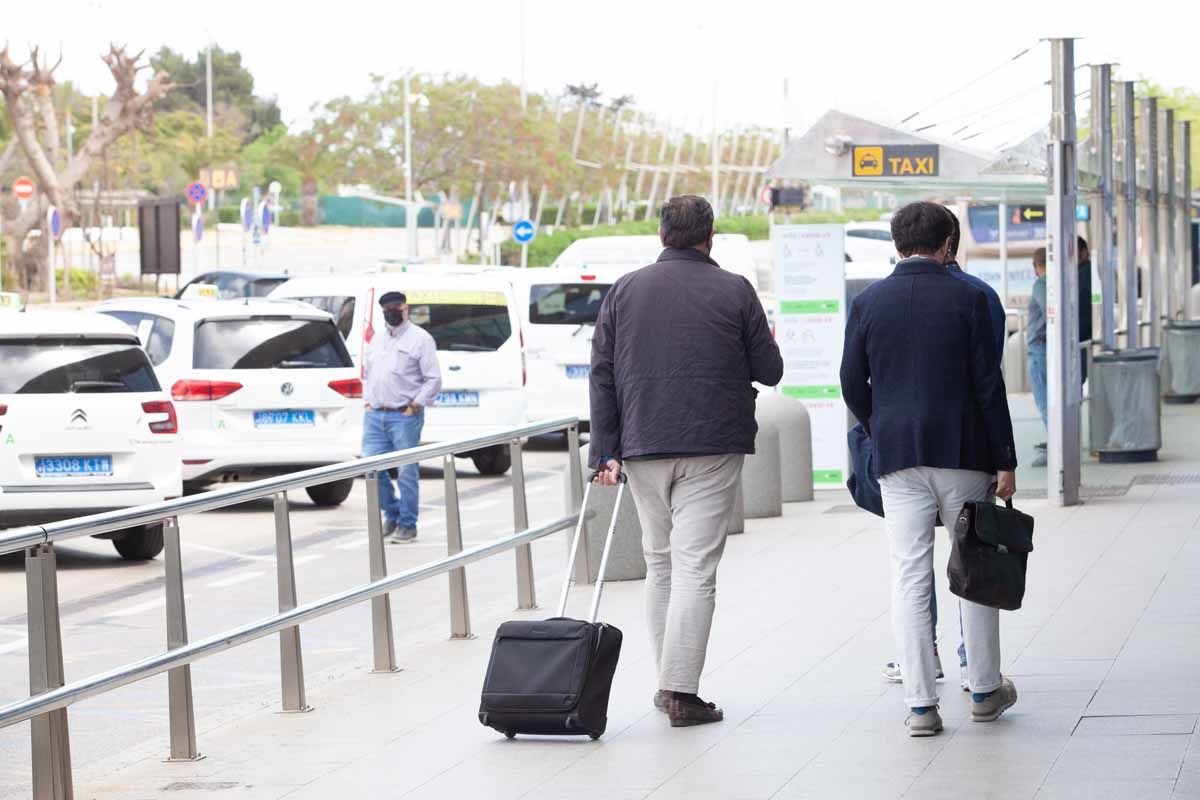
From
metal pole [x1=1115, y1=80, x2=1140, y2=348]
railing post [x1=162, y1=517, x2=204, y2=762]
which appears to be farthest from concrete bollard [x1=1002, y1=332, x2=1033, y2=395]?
railing post [x1=162, y1=517, x2=204, y2=762]

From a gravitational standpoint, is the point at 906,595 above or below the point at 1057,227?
below

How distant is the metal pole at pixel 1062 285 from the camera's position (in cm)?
1362

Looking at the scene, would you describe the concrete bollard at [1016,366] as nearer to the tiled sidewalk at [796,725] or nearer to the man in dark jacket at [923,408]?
the tiled sidewalk at [796,725]

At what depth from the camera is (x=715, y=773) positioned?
6297 millimetres

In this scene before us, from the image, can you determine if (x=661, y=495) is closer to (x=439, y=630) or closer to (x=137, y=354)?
(x=439, y=630)

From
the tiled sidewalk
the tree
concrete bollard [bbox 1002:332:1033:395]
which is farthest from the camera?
the tree

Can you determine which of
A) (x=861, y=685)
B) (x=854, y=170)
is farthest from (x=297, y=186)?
(x=861, y=685)

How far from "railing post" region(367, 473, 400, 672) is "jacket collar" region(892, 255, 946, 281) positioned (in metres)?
2.83

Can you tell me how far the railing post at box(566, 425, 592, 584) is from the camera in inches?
435

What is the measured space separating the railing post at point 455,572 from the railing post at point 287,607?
5.31ft

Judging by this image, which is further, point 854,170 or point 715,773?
point 854,170

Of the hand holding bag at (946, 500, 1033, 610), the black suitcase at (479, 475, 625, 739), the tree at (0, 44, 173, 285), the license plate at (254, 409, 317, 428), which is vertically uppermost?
the tree at (0, 44, 173, 285)

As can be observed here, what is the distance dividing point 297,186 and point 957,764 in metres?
104

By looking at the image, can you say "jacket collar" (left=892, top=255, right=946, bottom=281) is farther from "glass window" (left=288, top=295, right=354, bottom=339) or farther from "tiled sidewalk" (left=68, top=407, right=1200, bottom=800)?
"glass window" (left=288, top=295, right=354, bottom=339)
